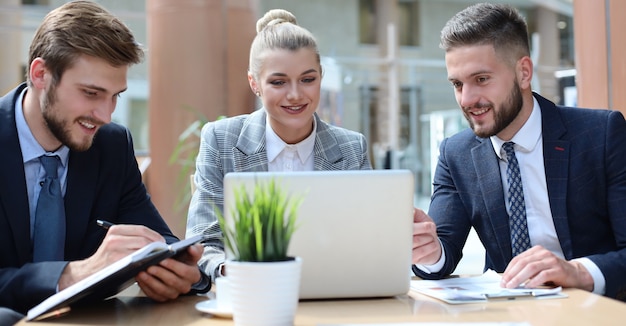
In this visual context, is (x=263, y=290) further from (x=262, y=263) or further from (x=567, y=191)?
(x=567, y=191)

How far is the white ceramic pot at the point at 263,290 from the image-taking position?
127 centimetres

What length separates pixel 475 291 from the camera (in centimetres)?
174

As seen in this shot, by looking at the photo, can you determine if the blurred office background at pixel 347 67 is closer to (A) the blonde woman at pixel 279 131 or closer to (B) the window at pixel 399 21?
(B) the window at pixel 399 21

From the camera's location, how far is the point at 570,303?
63.2 inches

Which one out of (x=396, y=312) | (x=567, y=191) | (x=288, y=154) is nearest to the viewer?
(x=396, y=312)

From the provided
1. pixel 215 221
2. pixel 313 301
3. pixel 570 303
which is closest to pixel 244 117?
pixel 215 221

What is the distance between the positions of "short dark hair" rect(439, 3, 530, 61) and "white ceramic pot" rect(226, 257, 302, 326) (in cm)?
135

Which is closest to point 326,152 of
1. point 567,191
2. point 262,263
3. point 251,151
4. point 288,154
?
point 288,154

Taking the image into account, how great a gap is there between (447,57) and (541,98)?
0.37 metres

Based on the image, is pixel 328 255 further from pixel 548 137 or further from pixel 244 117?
pixel 244 117

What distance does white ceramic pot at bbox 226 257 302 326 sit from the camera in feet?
4.18

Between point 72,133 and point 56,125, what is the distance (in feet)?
0.18

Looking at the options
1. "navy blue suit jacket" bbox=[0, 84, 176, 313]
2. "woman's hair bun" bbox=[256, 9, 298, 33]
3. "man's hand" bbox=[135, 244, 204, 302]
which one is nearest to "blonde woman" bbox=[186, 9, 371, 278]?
"woman's hair bun" bbox=[256, 9, 298, 33]

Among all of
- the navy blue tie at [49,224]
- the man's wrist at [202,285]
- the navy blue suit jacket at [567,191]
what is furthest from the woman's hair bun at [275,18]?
the man's wrist at [202,285]
